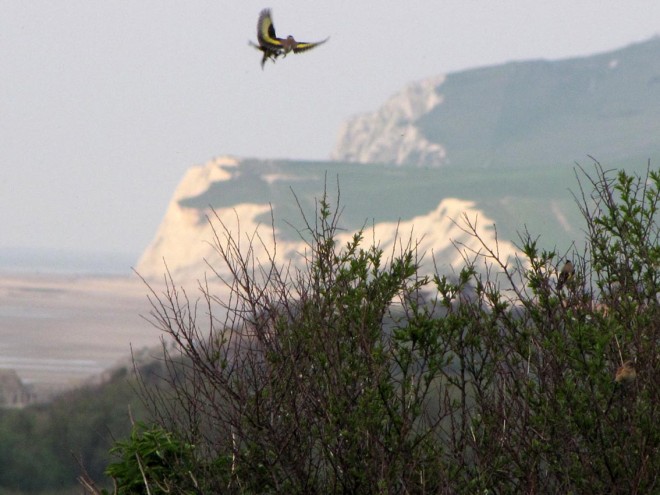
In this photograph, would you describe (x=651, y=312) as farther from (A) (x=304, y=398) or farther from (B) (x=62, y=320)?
(B) (x=62, y=320)

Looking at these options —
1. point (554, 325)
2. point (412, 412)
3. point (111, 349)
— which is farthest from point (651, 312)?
point (111, 349)

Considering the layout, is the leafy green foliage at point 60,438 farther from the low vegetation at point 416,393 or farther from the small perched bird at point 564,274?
the small perched bird at point 564,274

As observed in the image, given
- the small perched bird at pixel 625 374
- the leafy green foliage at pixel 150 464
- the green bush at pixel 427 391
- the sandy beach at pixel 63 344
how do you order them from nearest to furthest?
the small perched bird at pixel 625 374 → the green bush at pixel 427 391 → the leafy green foliage at pixel 150 464 → the sandy beach at pixel 63 344

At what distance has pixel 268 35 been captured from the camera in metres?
8.68

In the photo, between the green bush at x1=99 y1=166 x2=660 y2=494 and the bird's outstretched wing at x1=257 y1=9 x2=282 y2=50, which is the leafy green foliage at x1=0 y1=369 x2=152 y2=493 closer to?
the green bush at x1=99 y1=166 x2=660 y2=494

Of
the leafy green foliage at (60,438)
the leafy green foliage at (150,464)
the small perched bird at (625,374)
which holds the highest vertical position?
the small perched bird at (625,374)

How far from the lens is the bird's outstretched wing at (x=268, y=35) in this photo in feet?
28.3

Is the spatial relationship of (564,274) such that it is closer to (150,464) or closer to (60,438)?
(150,464)

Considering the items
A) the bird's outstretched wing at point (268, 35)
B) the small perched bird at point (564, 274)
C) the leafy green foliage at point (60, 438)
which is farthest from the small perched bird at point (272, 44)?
the leafy green foliage at point (60, 438)

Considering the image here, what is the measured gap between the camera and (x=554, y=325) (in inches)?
355

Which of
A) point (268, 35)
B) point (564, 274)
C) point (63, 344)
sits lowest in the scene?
point (564, 274)

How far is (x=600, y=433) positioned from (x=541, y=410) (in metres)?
0.46

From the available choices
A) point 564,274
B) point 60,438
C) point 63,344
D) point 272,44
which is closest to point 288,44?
point 272,44

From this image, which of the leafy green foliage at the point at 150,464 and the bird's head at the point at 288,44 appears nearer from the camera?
the bird's head at the point at 288,44
